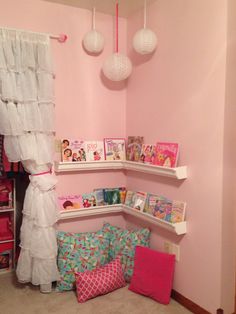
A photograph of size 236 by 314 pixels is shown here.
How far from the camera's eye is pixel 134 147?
2645 millimetres

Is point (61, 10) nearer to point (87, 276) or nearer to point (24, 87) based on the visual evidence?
point (24, 87)

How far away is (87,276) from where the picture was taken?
87.1 inches

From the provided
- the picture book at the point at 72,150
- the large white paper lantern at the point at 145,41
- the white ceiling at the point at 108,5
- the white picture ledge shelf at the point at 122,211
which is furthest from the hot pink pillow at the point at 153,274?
the white ceiling at the point at 108,5

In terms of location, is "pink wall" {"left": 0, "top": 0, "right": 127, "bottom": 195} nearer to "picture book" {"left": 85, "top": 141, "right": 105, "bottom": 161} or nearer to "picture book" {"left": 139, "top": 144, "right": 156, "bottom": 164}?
"picture book" {"left": 85, "top": 141, "right": 105, "bottom": 161}

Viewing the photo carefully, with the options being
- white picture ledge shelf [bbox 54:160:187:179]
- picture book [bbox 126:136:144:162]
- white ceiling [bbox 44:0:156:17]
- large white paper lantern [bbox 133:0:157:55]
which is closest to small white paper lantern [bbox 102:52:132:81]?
large white paper lantern [bbox 133:0:157:55]

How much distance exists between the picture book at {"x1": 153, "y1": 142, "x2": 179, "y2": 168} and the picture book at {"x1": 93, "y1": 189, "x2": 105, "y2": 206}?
2.13 feet

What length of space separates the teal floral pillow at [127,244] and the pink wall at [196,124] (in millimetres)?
101

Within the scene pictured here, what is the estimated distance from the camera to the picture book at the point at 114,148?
2.71 m

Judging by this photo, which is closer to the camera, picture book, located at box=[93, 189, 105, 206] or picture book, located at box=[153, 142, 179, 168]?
picture book, located at box=[153, 142, 179, 168]

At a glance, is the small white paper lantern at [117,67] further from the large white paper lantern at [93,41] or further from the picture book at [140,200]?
the picture book at [140,200]

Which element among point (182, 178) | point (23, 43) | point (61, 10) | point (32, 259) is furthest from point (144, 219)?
point (61, 10)

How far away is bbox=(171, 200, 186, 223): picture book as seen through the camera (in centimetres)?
212

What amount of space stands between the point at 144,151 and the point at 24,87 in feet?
3.44

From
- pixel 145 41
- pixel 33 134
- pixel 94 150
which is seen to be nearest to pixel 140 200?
pixel 94 150
